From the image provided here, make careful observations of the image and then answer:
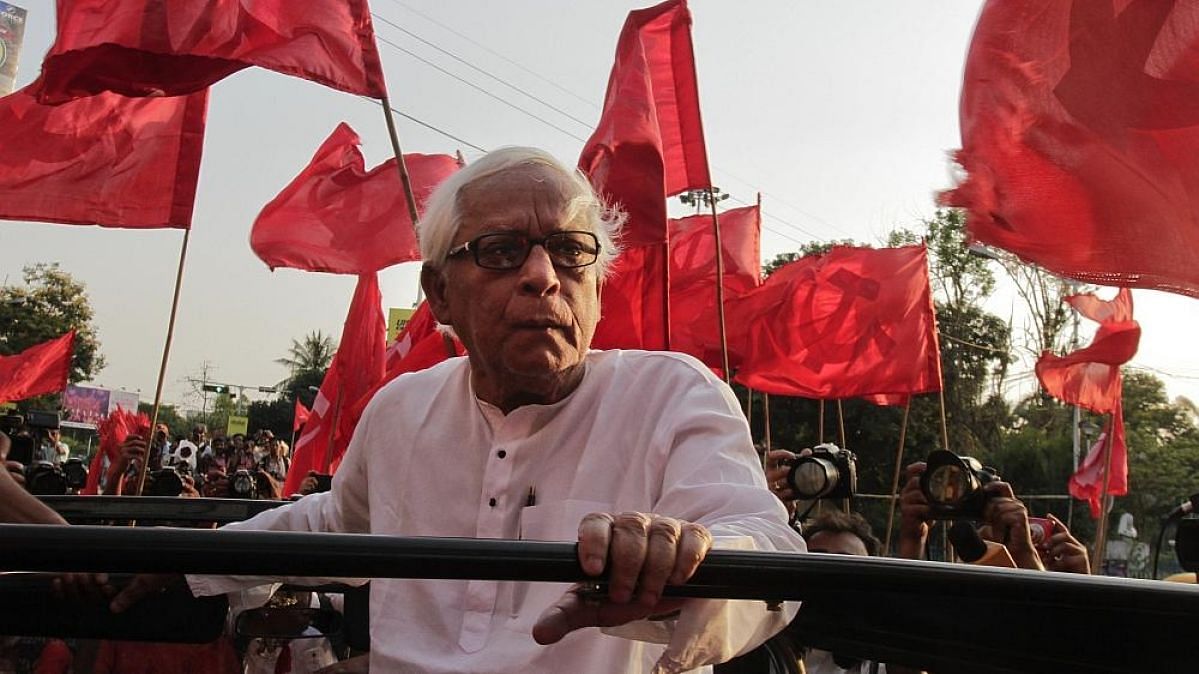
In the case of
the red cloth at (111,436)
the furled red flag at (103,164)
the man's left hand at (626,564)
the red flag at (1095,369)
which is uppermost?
the furled red flag at (103,164)

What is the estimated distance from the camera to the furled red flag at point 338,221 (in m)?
8.21

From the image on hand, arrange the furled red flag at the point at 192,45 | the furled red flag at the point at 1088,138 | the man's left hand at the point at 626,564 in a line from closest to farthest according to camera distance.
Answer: the man's left hand at the point at 626,564 < the furled red flag at the point at 1088,138 < the furled red flag at the point at 192,45

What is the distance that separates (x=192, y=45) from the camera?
17.2 ft

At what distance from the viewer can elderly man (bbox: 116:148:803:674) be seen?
73.4 inches

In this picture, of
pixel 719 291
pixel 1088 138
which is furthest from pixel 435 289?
pixel 719 291

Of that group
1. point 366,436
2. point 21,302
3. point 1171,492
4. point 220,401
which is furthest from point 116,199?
point 220,401

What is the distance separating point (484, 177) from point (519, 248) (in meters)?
0.18

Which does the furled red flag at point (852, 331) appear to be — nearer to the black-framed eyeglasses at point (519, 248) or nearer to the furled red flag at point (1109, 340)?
the furled red flag at point (1109, 340)

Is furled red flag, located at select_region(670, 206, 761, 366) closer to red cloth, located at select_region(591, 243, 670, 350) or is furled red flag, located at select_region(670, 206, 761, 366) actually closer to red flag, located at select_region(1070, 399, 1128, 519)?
red cloth, located at select_region(591, 243, 670, 350)

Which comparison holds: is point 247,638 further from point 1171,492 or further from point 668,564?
point 1171,492

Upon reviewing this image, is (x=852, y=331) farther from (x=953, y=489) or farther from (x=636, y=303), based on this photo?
(x=953, y=489)

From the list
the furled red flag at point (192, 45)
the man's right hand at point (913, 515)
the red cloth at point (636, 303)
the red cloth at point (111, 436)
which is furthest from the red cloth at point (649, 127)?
the red cloth at point (111, 436)

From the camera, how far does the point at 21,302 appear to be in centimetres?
4256

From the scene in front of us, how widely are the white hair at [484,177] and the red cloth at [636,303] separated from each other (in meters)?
3.93
